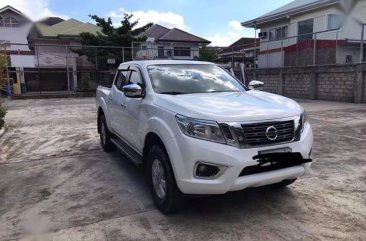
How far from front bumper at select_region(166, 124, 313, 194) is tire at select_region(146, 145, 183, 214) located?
14cm

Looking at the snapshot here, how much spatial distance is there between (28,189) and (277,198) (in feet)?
10.1

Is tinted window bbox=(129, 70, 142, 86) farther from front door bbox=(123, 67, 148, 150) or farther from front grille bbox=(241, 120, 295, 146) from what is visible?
front grille bbox=(241, 120, 295, 146)

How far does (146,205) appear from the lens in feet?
12.7

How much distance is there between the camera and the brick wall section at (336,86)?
1434 centimetres

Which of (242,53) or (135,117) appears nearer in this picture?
(135,117)

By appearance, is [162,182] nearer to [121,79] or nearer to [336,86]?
[121,79]

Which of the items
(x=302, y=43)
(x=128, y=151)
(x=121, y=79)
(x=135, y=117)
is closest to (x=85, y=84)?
(x=302, y=43)

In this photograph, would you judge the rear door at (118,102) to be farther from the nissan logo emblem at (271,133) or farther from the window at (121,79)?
the nissan logo emblem at (271,133)

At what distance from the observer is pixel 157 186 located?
3.71 meters

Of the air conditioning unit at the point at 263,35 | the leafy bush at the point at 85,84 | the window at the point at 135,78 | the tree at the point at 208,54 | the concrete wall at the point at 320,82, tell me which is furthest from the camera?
the tree at the point at 208,54

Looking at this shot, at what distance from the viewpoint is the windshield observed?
4250 mm

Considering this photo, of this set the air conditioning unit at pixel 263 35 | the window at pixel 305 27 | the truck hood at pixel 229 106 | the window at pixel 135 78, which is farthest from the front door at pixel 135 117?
the air conditioning unit at pixel 263 35

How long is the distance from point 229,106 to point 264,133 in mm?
449

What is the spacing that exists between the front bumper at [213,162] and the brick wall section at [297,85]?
47.6 ft
